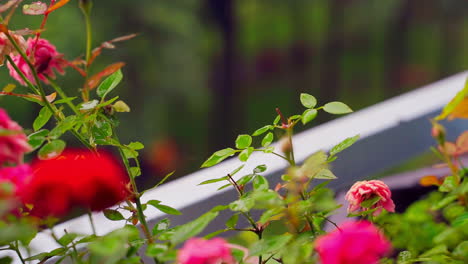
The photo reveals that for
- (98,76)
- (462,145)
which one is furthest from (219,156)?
(462,145)

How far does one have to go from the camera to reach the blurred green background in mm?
3250

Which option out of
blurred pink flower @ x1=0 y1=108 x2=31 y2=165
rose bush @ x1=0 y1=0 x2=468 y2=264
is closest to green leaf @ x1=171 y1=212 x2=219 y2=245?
rose bush @ x1=0 y1=0 x2=468 y2=264

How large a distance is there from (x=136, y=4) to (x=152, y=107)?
1.74 ft

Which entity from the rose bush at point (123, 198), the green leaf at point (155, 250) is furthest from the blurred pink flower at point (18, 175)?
the green leaf at point (155, 250)

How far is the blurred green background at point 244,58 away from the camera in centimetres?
325

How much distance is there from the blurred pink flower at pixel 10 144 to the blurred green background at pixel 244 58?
253cm

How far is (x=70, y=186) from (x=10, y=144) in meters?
0.05

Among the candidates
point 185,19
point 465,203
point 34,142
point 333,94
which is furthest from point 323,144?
point 333,94

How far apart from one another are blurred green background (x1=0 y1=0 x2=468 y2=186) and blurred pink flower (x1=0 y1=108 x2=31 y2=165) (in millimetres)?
2534

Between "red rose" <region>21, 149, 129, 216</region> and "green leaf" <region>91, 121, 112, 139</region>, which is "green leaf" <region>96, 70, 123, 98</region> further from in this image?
"red rose" <region>21, 149, 129, 216</region>

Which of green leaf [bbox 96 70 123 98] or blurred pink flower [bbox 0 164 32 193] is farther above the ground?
green leaf [bbox 96 70 123 98]

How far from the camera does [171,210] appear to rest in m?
0.55

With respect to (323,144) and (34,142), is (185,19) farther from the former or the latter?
(34,142)

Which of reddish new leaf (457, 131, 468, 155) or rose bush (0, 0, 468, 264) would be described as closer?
rose bush (0, 0, 468, 264)
